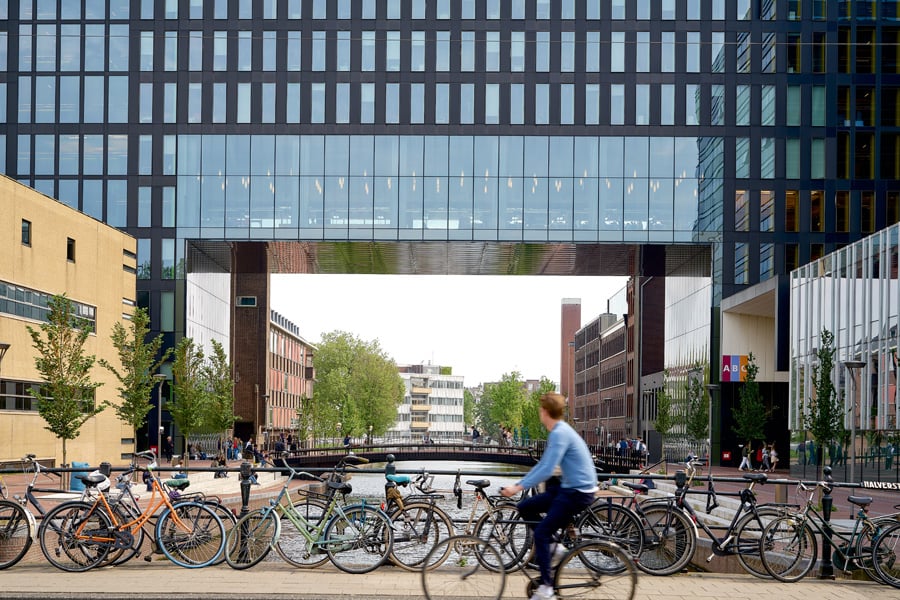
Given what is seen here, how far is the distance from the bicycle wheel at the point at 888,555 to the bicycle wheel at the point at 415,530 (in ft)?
16.4

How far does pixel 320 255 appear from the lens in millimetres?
67062

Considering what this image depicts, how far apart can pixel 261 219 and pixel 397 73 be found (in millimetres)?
11847

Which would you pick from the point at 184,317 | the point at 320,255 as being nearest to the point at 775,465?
the point at 320,255

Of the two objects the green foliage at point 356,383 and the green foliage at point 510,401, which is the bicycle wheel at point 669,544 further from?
the green foliage at point 510,401

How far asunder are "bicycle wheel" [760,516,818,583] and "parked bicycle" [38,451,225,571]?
21.2 ft

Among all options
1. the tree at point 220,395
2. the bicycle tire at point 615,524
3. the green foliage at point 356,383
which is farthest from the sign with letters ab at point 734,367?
the bicycle tire at point 615,524

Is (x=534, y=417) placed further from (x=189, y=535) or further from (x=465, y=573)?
(x=465, y=573)

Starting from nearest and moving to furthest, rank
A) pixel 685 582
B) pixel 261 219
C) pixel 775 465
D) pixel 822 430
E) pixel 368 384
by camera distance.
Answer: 1. pixel 685 582
2. pixel 822 430
3. pixel 775 465
4. pixel 261 219
5. pixel 368 384

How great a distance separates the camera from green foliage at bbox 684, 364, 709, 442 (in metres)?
59.9

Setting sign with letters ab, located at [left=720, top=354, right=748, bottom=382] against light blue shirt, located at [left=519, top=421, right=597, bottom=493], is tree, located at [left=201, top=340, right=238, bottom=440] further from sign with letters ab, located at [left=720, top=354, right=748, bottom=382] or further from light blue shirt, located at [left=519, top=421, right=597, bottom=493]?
light blue shirt, located at [left=519, top=421, right=597, bottom=493]

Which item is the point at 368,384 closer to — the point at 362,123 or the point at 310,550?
the point at 362,123

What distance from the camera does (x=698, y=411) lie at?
60000 mm

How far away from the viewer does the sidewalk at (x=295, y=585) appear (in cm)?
1109

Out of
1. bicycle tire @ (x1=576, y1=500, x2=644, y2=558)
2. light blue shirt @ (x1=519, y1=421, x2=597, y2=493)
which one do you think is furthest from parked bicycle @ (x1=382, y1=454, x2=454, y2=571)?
light blue shirt @ (x1=519, y1=421, x2=597, y2=493)
